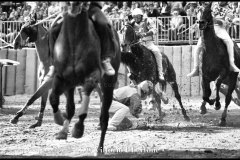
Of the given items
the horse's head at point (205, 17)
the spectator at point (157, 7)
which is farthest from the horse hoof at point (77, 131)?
the spectator at point (157, 7)

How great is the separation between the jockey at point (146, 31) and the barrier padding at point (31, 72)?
8.99 metres

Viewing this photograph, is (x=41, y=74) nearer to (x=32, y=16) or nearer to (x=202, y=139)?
(x=32, y=16)

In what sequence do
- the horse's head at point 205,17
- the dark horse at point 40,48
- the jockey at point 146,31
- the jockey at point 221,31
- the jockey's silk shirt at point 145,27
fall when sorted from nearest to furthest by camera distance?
the dark horse at point 40,48, the horse's head at point 205,17, the jockey at point 221,31, the jockey at point 146,31, the jockey's silk shirt at point 145,27

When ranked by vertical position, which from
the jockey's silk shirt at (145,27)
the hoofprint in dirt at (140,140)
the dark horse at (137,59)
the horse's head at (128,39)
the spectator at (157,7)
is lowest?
the hoofprint in dirt at (140,140)

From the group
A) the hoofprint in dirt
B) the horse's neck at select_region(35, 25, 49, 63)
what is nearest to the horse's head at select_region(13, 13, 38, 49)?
the horse's neck at select_region(35, 25, 49, 63)

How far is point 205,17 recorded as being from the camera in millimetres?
13430

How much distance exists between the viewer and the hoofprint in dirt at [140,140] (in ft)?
29.4

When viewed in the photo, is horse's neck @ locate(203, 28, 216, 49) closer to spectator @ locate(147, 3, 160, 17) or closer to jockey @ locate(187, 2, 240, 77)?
jockey @ locate(187, 2, 240, 77)

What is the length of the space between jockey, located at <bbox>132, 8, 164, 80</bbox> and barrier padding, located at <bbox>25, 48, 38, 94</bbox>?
8993 millimetres

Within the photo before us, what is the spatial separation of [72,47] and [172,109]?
987 cm

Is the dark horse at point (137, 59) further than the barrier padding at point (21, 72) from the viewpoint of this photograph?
No

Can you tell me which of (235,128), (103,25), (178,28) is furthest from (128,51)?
(178,28)

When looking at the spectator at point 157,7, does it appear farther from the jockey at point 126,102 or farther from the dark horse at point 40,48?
the jockey at point 126,102

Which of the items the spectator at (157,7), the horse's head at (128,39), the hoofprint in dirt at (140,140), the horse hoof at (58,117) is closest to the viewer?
the hoofprint in dirt at (140,140)
